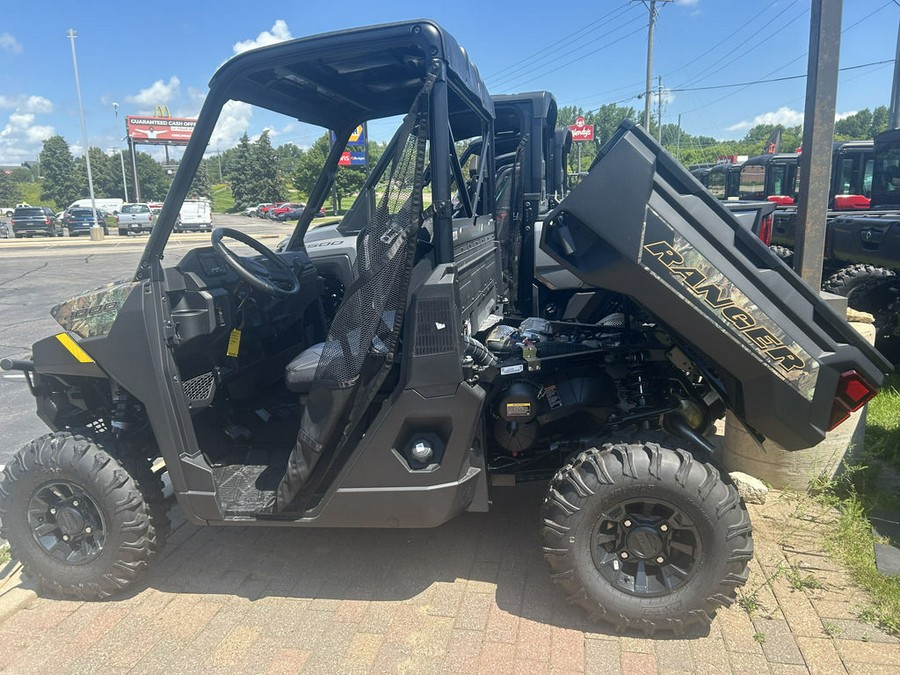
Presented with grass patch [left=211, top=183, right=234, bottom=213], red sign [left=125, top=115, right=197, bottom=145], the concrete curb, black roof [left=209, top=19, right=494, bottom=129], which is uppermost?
red sign [left=125, top=115, right=197, bottom=145]

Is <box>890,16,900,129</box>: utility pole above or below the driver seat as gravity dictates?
above

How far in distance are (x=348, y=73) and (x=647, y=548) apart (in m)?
2.64

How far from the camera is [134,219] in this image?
3800 centimetres

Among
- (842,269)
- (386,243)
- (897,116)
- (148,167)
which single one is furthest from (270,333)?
(148,167)

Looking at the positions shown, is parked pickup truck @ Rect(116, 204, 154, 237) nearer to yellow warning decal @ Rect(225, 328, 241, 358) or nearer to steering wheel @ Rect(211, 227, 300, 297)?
steering wheel @ Rect(211, 227, 300, 297)

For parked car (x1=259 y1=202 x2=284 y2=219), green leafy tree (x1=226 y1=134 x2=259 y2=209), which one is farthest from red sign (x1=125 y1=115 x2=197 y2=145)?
green leafy tree (x1=226 y1=134 x2=259 y2=209)

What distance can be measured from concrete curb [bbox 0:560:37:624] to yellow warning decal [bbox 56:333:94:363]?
1213 mm

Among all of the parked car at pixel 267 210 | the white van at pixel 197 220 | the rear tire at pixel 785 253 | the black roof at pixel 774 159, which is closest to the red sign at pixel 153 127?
the parked car at pixel 267 210

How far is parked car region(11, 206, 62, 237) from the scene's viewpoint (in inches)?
1401

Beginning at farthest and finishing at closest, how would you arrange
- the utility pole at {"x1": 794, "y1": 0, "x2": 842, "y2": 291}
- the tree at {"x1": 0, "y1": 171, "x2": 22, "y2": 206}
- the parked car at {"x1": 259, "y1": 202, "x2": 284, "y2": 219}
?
1. the tree at {"x1": 0, "y1": 171, "x2": 22, "y2": 206}
2. the parked car at {"x1": 259, "y1": 202, "x2": 284, "y2": 219}
3. the utility pole at {"x1": 794, "y1": 0, "x2": 842, "y2": 291}

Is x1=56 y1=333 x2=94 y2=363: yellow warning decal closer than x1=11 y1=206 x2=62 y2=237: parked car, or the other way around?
x1=56 y1=333 x2=94 y2=363: yellow warning decal

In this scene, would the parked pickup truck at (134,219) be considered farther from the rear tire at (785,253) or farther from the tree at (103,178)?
the rear tire at (785,253)

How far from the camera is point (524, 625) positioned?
9.35 ft

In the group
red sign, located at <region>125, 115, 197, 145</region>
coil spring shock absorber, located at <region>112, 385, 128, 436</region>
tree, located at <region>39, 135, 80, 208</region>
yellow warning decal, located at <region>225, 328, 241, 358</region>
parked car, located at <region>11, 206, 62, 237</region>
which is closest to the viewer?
coil spring shock absorber, located at <region>112, 385, 128, 436</region>
